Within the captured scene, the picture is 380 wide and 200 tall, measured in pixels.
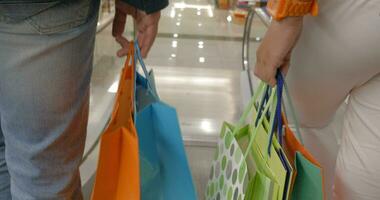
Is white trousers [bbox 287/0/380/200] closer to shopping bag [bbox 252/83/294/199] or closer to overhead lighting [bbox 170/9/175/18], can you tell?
shopping bag [bbox 252/83/294/199]

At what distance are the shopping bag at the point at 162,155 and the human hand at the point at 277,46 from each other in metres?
0.20

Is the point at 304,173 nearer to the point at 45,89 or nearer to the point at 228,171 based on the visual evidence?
the point at 228,171

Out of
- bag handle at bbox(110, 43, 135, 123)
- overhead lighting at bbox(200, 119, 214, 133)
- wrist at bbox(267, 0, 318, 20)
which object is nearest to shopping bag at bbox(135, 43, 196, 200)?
bag handle at bbox(110, 43, 135, 123)

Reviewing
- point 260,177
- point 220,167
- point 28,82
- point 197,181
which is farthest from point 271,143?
point 197,181

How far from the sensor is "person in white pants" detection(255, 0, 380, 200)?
2.20ft

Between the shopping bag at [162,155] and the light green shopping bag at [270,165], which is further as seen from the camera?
the shopping bag at [162,155]

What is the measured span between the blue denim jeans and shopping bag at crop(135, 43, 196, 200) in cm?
13

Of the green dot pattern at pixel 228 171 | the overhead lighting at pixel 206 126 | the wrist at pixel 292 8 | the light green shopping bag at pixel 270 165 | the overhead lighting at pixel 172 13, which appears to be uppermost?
the wrist at pixel 292 8

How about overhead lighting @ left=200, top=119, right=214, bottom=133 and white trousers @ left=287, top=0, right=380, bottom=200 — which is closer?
white trousers @ left=287, top=0, right=380, bottom=200

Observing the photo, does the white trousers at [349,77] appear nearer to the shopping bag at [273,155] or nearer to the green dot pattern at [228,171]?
the shopping bag at [273,155]

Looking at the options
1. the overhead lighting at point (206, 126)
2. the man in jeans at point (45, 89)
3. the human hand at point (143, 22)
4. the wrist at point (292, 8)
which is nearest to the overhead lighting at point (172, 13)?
the overhead lighting at point (206, 126)

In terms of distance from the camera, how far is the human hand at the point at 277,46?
702 mm

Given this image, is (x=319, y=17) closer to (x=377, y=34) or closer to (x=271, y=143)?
(x=377, y=34)

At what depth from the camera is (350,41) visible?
68 cm
